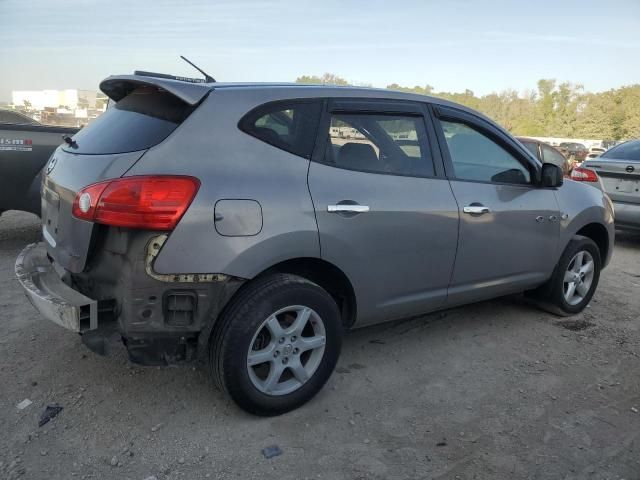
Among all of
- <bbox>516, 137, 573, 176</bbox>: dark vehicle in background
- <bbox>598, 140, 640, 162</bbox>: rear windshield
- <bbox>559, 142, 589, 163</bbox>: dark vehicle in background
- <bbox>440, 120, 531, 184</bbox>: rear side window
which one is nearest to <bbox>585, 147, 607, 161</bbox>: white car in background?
<bbox>598, 140, 640, 162</bbox>: rear windshield

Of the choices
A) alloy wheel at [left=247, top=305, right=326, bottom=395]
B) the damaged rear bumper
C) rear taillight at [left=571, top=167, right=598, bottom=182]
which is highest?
rear taillight at [left=571, top=167, right=598, bottom=182]

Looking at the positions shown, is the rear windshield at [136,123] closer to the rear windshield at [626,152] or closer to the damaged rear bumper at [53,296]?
the damaged rear bumper at [53,296]

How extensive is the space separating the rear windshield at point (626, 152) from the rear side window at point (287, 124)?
6422mm

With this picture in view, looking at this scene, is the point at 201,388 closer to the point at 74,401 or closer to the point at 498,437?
the point at 74,401

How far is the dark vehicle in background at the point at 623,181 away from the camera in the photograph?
7398 mm

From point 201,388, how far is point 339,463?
40.2 inches

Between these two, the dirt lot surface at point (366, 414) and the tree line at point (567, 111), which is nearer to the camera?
the dirt lot surface at point (366, 414)

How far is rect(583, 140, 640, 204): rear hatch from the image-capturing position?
7418mm

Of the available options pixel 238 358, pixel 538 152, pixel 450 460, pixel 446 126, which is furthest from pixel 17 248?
pixel 538 152

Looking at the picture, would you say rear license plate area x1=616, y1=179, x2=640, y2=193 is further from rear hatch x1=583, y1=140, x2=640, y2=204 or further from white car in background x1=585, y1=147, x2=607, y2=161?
white car in background x1=585, y1=147, x2=607, y2=161

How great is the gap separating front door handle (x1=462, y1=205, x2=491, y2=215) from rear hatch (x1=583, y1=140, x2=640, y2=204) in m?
4.82

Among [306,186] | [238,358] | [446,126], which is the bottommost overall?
[238,358]

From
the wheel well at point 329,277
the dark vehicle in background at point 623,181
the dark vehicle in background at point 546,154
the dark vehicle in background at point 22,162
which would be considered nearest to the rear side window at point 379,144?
the wheel well at point 329,277

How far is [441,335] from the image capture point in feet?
13.7
